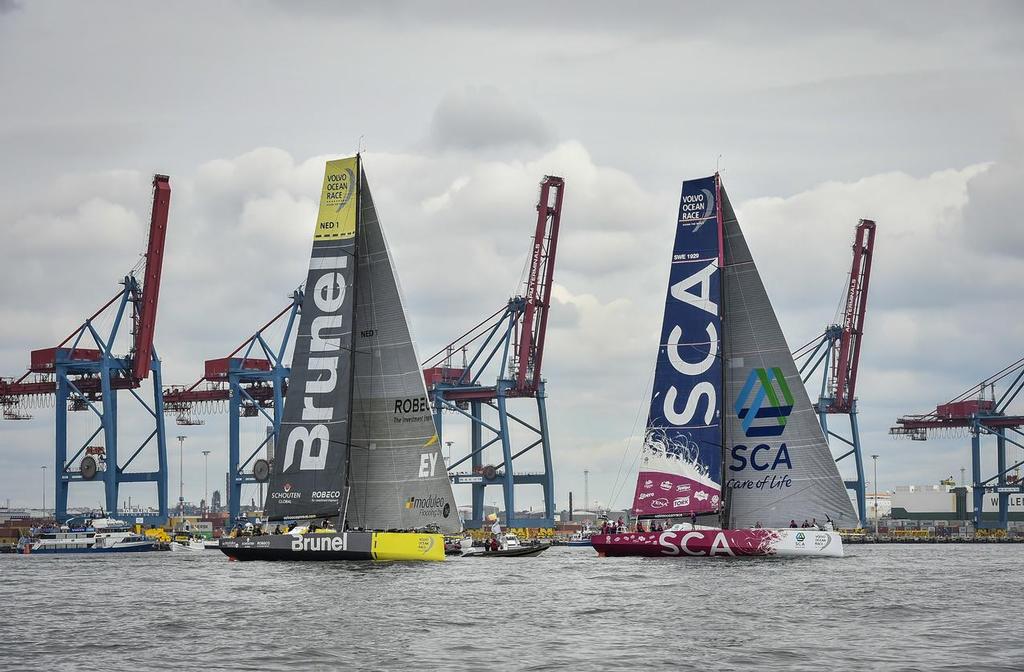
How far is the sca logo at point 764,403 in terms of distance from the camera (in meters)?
48.8

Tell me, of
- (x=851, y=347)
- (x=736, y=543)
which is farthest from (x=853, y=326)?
(x=736, y=543)

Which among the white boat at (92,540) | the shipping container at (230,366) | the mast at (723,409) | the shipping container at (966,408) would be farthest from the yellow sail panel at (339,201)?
the shipping container at (966,408)

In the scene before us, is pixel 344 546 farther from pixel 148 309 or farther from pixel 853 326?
pixel 853 326

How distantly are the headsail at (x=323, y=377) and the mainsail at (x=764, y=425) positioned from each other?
524 inches

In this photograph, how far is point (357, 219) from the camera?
49.4m

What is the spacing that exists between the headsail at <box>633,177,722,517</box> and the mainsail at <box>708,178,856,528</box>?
1.61 ft

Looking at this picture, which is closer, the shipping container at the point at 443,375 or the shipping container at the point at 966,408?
the shipping container at the point at 443,375

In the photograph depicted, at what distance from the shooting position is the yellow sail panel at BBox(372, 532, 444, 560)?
46.2 meters

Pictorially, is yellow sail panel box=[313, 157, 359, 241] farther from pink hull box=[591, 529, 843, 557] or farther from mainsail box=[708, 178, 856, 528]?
pink hull box=[591, 529, 843, 557]

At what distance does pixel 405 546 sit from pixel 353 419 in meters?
4.96

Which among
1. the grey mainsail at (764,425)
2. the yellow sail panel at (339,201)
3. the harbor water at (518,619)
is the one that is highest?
the yellow sail panel at (339,201)

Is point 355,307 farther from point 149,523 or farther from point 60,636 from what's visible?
point 149,523

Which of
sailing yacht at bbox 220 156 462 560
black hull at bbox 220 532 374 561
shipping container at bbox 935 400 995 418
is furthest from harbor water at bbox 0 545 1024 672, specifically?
shipping container at bbox 935 400 995 418

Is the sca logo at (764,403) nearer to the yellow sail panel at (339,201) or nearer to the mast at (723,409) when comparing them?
the mast at (723,409)
